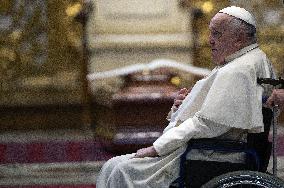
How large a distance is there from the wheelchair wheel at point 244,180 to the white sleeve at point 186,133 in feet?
0.70

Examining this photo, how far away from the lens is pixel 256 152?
3.02m

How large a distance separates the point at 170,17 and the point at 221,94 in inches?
176

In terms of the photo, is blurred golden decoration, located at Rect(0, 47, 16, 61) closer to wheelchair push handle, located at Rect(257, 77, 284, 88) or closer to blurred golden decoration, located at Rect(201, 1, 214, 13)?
blurred golden decoration, located at Rect(201, 1, 214, 13)

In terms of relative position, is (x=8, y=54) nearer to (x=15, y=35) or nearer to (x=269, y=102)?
(x=15, y=35)

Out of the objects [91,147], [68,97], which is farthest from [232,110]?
[68,97]

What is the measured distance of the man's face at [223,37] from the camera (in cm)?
306

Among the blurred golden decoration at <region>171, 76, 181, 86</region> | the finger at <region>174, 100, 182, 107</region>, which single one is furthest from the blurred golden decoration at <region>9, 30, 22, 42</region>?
the finger at <region>174, 100, 182, 107</region>

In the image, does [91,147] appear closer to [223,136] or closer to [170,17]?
[170,17]

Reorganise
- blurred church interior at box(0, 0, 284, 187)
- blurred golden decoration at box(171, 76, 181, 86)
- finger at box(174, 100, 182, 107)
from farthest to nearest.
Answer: blurred church interior at box(0, 0, 284, 187) < blurred golden decoration at box(171, 76, 181, 86) < finger at box(174, 100, 182, 107)

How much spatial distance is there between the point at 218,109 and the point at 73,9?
14.6 feet

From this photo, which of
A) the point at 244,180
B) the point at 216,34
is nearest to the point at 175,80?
the point at 216,34

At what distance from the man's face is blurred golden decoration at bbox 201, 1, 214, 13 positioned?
4.27 m

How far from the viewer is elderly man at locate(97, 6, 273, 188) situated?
2.97m

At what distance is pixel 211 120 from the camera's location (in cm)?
298
